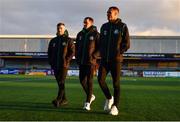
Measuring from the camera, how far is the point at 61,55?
8.37 m

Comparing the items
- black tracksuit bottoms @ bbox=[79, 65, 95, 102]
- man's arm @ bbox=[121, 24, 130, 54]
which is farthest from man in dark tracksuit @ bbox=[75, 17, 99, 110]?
man's arm @ bbox=[121, 24, 130, 54]

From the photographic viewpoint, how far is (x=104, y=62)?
286 inches

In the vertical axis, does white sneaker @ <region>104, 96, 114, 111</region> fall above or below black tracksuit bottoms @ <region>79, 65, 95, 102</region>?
below

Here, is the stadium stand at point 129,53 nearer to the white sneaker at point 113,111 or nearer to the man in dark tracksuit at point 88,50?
the man in dark tracksuit at point 88,50

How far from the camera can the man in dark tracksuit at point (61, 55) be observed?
8.34 metres

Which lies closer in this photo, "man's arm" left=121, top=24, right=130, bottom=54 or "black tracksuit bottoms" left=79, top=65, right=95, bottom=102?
"man's arm" left=121, top=24, right=130, bottom=54

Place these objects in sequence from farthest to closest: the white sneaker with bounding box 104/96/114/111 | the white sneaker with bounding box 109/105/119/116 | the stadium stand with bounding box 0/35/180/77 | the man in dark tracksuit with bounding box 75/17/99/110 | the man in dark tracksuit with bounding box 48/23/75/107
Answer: the stadium stand with bounding box 0/35/180/77
the man in dark tracksuit with bounding box 48/23/75/107
the man in dark tracksuit with bounding box 75/17/99/110
the white sneaker with bounding box 104/96/114/111
the white sneaker with bounding box 109/105/119/116

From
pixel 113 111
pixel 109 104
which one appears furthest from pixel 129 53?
pixel 113 111

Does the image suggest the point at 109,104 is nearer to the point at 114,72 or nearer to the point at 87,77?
the point at 114,72

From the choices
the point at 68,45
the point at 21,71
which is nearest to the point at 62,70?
the point at 68,45

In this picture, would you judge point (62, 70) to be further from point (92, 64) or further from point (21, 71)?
point (21, 71)

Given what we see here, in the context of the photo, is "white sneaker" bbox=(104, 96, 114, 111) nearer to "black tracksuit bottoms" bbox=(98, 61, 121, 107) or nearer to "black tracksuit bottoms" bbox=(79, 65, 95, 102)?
"black tracksuit bottoms" bbox=(98, 61, 121, 107)

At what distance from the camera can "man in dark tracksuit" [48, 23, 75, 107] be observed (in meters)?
8.34

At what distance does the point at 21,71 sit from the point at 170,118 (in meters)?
48.8
